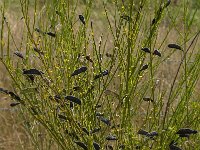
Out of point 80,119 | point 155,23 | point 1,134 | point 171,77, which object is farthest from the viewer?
point 171,77

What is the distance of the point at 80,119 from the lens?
190 centimetres

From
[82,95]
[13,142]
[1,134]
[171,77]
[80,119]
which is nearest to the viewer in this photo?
[82,95]

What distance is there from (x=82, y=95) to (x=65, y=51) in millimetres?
169

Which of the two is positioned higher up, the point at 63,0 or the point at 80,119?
the point at 63,0

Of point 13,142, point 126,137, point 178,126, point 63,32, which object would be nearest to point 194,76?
point 178,126

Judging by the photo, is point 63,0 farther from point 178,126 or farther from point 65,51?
point 178,126

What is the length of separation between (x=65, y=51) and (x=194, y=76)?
461 mm

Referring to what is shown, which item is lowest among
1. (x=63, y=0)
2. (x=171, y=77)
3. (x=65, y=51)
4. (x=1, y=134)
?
(x=1, y=134)

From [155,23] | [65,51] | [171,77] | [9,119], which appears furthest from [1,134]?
[155,23]

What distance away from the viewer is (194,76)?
5.87 feet

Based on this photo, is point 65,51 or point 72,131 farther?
point 72,131

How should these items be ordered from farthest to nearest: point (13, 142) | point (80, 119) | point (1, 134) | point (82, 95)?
point (1, 134)
point (13, 142)
point (80, 119)
point (82, 95)

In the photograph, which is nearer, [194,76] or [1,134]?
[194,76]

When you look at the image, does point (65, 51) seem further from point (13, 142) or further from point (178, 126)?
point (13, 142)
